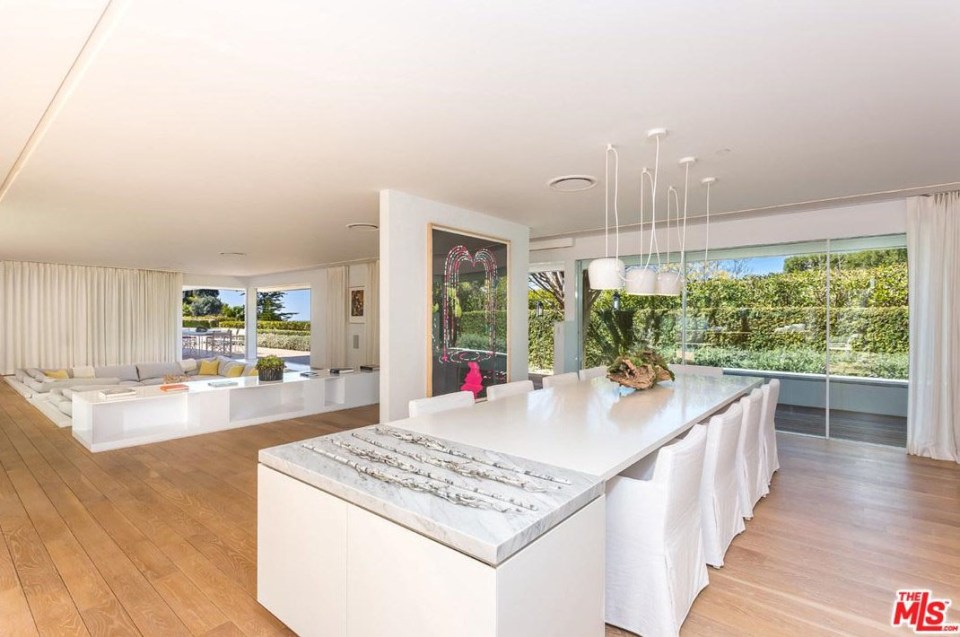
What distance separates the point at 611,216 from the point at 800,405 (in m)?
2.88

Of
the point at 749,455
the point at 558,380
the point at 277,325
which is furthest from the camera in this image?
the point at 277,325

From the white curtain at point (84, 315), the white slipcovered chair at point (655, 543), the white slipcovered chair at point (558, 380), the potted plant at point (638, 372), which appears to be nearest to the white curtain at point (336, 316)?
the white curtain at point (84, 315)

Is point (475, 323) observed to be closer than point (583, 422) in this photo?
No

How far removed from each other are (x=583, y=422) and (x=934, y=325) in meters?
3.97

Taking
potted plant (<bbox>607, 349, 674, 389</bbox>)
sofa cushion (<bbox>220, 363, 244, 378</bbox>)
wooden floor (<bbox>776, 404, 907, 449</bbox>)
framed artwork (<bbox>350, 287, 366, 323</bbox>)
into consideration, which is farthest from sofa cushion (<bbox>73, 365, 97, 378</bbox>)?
wooden floor (<bbox>776, 404, 907, 449</bbox>)

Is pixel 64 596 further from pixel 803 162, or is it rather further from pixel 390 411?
pixel 803 162

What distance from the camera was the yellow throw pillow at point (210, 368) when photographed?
822cm

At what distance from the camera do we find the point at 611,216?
189 inches

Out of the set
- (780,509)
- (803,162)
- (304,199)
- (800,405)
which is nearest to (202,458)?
(304,199)

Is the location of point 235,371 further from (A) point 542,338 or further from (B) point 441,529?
(B) point 441,529

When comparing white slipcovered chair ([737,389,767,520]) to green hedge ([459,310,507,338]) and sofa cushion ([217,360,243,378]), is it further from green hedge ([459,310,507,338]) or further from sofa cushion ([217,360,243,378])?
sofa cushion ([217,360,243,378])

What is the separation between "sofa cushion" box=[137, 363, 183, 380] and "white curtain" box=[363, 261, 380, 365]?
353cm

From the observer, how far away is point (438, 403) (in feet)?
8.66

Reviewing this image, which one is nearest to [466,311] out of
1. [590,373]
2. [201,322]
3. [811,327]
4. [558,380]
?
[558,380]
